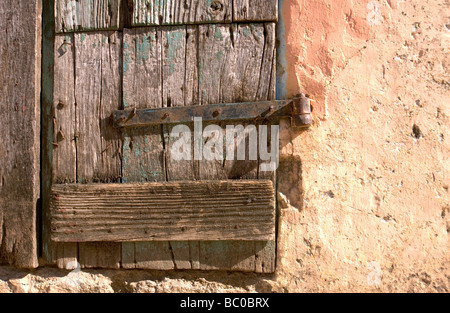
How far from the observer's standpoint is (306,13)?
182 centimetres

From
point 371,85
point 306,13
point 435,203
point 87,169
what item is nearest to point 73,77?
point 87,169

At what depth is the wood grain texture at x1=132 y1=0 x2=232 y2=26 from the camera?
6.09ft

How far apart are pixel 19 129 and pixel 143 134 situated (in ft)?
1.93

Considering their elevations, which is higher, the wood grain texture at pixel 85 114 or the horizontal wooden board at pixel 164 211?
the wood grain texture at pixel 85 114

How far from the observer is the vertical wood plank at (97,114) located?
191cm

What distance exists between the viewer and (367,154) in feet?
5.79

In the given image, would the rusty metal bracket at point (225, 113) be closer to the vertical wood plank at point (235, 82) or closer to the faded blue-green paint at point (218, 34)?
the vertical wood plank at point (235, 82)

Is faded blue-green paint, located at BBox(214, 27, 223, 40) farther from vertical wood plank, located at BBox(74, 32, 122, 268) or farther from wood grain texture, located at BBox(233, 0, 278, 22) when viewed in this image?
vertical wood plank, located at BBox(74, 32, 122, 268)

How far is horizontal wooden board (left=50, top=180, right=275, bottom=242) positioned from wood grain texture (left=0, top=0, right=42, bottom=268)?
151 millimetres

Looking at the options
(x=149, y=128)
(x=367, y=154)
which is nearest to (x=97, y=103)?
(x=149, y=128)

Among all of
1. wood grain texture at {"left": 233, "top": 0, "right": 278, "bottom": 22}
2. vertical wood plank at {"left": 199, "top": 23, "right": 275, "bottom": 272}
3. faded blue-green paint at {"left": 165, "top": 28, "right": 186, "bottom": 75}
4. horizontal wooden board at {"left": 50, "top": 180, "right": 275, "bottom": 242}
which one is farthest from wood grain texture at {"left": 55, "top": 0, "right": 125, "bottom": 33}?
horizontal wooden board at {"left": 50, "top": 180, "right": 275, "bottom": 242}

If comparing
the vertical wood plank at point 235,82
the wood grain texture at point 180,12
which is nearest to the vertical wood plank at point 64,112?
the wood grain texture at point 180,12

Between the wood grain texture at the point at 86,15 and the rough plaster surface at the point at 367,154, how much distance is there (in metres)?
0.82

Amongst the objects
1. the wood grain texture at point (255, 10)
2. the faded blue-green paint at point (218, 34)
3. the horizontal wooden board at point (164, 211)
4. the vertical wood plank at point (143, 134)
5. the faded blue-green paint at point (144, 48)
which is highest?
the wood grain texture at point (255, 10)
